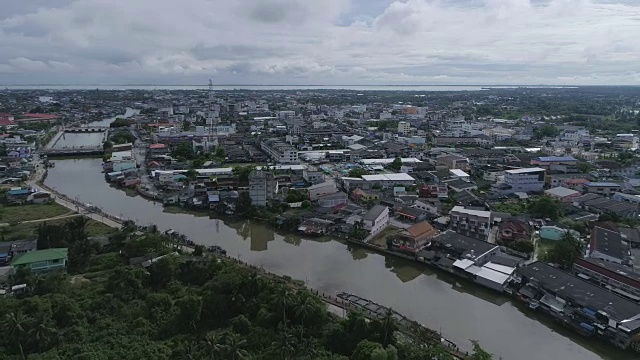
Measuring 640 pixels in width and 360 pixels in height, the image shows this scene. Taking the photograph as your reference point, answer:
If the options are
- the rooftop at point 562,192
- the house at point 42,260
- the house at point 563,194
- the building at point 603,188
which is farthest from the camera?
the building at point 603,188

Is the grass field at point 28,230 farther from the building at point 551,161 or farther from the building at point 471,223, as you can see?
the building at point 551,161

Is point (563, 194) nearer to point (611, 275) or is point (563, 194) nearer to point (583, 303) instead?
point (611, 275)

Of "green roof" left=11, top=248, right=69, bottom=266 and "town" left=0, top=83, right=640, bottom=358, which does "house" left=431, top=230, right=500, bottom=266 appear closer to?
"town" left=0, top=83, right=640, bottom=358

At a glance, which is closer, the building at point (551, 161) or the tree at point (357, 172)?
the tree at point (357, 172)

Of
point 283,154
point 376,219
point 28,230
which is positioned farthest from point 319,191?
point 28,230

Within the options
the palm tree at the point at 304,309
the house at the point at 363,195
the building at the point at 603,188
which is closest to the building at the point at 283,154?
the house at the point at 363,195

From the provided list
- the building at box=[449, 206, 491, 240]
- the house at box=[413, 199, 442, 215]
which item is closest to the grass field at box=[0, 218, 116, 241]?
the house at box=[413, 199, 442, 215]

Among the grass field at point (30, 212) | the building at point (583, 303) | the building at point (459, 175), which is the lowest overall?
the building at point (583, 303)

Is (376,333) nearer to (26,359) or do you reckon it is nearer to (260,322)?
(260,322)
